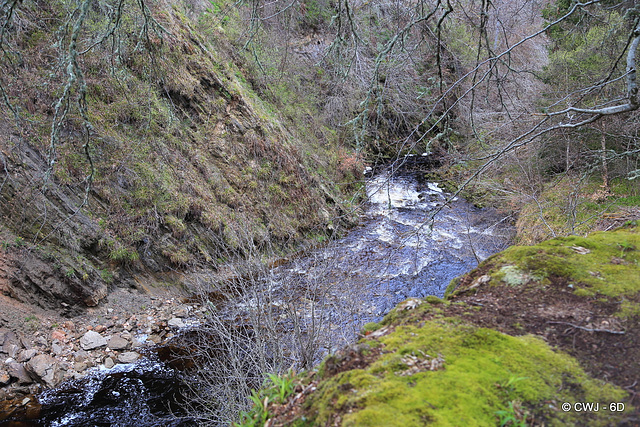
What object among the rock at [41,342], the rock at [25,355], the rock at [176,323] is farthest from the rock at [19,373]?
the rock at [176,323]

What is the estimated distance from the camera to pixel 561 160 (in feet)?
35.0

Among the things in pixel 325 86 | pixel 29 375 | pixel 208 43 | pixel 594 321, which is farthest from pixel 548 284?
pixel 325 86

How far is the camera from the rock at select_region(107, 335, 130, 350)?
20.3 ft

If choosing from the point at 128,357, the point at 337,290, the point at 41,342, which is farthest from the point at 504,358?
the point at 41,342

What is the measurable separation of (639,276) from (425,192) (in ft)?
39.0

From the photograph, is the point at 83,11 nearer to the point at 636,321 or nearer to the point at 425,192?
the point at 636,321

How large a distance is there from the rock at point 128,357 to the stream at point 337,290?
13 cm

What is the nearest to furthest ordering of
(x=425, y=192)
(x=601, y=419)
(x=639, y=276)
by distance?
1. (x=601, y=419)
2. (x=639, y=276)
3. (x=425, y=192)

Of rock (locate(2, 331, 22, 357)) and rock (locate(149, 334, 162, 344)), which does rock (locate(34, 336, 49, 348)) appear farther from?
rock (locate(149, 334, 162, 344))

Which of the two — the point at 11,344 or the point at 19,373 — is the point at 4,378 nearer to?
the point at 19,373

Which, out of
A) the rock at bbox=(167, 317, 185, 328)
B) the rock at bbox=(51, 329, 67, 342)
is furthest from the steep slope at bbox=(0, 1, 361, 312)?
the rock at bbox=(167, 317, 185, 328)

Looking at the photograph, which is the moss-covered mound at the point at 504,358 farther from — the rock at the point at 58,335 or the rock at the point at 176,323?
the rock at the point at 58,335

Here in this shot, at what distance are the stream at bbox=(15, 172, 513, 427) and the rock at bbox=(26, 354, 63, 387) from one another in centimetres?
17

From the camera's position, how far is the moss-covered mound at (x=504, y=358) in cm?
150
